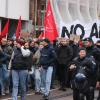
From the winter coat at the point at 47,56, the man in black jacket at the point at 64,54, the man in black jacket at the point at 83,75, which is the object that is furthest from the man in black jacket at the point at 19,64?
the man in black jacket at the point at 64,54

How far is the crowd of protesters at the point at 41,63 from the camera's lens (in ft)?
37.0

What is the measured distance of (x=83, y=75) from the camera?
10.9 m

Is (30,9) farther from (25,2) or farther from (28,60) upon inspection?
(28,60)

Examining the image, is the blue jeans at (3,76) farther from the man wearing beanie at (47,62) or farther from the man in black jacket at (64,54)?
the man in black jacket at (64,54)

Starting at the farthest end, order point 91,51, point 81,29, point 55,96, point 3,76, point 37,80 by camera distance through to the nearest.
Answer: point 81,29 < point 37,80 < point 55,96 < point 3,76 < point 91,51

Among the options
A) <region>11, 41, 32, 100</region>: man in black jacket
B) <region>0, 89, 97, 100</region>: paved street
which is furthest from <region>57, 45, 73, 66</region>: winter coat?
<region>11, 41, 32, 100</region>: man in black jacket

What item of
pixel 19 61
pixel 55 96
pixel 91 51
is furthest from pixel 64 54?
pixel 19 61

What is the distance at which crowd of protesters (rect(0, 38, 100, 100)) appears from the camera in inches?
444

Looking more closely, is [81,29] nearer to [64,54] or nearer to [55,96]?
[64,54]

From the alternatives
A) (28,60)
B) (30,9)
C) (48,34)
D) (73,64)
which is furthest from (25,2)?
(73,64)

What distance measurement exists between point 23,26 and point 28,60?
28.5 ft

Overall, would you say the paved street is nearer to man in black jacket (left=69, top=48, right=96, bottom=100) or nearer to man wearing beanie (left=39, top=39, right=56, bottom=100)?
man wearing beanie (left=39, top=39, right=56, bottom=100)

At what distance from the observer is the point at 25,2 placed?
838 inches

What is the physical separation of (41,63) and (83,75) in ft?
11.0
